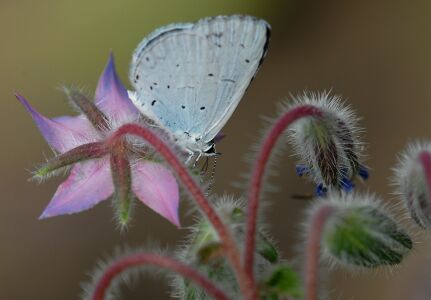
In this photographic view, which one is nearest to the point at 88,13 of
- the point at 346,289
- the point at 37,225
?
the point at 37,225

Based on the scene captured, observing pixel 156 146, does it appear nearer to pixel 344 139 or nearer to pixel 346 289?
pixel 344 139

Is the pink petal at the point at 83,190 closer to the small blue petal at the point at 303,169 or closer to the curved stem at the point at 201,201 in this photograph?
the curved stem at the point at 201,201

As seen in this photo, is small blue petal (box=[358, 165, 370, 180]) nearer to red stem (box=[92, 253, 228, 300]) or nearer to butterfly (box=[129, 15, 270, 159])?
butterfly (box=[129, 15, 270, 159])

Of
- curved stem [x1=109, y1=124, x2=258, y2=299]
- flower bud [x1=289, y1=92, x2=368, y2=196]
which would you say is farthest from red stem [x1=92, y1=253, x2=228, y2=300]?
flower bud [x1=289, y1=92, x2=368, y2=196]

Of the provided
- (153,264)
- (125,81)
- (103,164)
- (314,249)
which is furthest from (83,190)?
(125,81)

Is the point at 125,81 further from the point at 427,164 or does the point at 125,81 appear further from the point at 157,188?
the point at 427,164

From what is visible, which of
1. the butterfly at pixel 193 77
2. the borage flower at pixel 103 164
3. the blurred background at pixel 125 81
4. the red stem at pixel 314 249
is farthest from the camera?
the blurred background at pixel 125 81

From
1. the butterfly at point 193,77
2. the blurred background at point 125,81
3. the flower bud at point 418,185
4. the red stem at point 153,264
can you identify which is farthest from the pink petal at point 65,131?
the blurred background at point 125,81
